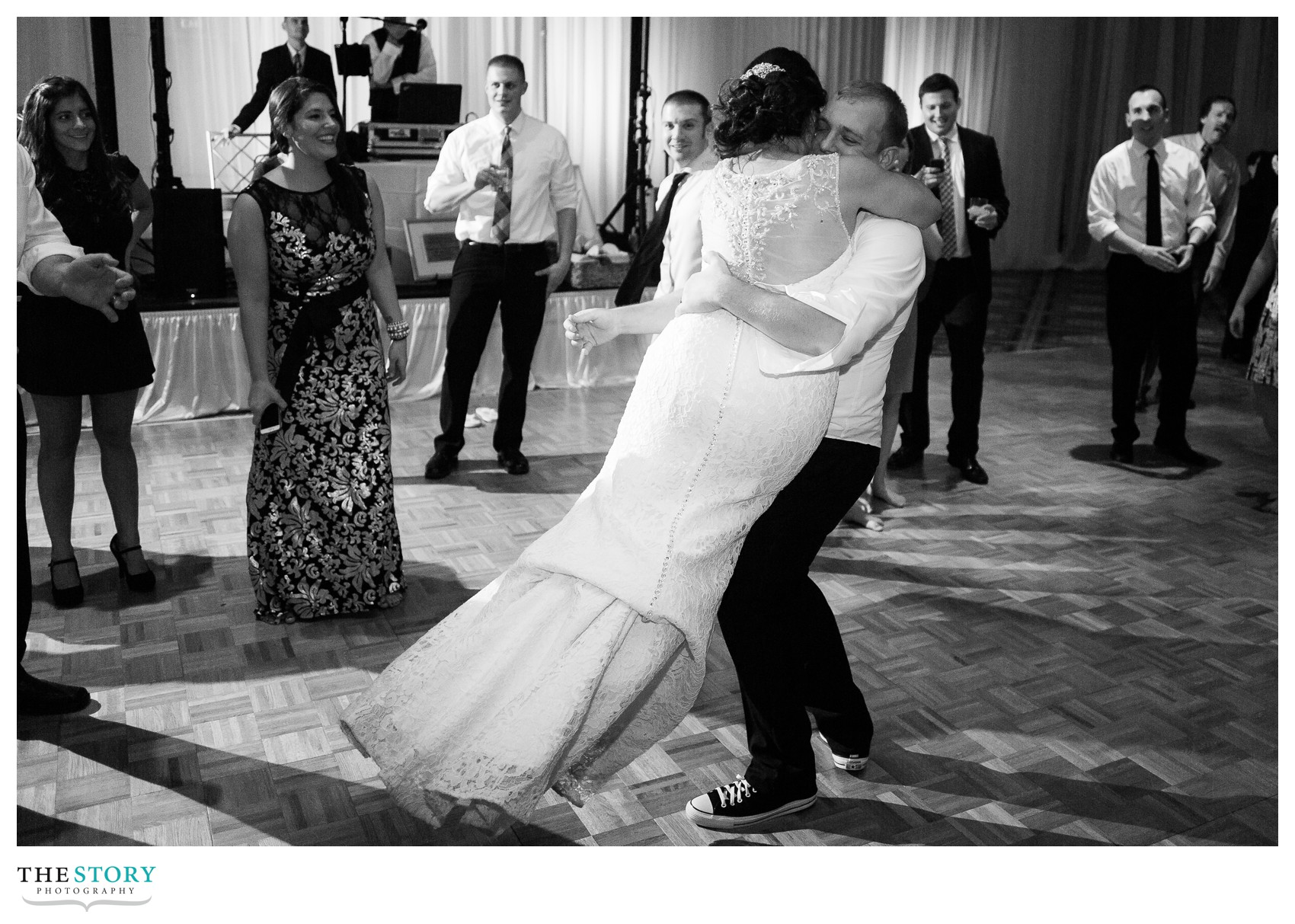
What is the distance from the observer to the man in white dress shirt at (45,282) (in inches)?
85.0

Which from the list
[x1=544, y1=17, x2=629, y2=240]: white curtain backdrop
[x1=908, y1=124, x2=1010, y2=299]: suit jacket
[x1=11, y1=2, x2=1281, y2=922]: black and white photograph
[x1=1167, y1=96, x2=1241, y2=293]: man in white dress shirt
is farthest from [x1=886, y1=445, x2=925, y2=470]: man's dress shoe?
[x1=544, y1=17, x2=629, y2=240]: white curtain backdrop

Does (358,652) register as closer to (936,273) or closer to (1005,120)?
(936,273)

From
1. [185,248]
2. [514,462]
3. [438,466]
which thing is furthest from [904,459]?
[185,248]

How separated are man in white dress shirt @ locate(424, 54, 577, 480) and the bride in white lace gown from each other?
2.38 metres

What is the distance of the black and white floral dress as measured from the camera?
2.75 m

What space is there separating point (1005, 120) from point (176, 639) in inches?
442

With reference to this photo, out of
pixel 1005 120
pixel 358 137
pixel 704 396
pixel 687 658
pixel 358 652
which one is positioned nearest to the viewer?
pixel 704 396

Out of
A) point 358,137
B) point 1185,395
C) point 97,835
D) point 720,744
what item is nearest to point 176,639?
point 97,835

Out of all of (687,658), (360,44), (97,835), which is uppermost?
(360,44)

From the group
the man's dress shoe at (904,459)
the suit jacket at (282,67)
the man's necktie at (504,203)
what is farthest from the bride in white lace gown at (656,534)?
the suit jacket at (282,67)

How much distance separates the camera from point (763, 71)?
1785 millimetres

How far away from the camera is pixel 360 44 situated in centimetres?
761

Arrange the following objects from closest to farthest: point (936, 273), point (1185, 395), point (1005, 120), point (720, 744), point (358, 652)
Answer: point (720, 744) → point (358, 652) → point (936, 273) → point (1185, 395) → point (1005, 120)

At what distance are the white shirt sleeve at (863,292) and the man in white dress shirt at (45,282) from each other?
4.12 feet
